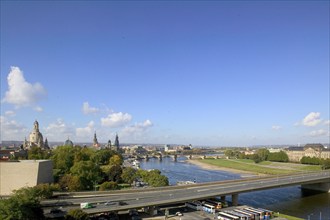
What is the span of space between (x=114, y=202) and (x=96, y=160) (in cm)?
5871

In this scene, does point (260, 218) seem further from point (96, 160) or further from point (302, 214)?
point (96, 160)

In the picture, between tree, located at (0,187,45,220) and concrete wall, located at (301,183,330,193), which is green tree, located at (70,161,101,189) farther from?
concrete wall, located at (301,183,330,193)

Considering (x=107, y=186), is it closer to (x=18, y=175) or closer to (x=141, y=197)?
(x=141, y=197)

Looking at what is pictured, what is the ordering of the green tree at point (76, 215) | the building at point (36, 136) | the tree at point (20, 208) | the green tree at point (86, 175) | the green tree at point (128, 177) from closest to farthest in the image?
the tree at point (20, 208)
the green tree at point (76, 215)
the green tree at point (86, 175)
the green tree at point (128, 177)
the building at point (36, 136)

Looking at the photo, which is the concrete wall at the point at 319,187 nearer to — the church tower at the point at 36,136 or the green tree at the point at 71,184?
the green tree at the point at 71,184

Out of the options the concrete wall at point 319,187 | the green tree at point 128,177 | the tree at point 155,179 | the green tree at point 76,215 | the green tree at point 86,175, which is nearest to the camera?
the green tree at point 76,215

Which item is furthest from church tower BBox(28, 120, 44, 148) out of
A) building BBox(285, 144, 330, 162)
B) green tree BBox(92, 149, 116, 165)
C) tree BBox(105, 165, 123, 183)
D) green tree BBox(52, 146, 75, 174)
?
building BBox(285, 144, 330, 162)

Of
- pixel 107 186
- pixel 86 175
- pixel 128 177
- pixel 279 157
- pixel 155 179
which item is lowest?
pixel 107 186

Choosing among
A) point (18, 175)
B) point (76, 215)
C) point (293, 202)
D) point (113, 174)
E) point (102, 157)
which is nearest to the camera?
point (76, 215)

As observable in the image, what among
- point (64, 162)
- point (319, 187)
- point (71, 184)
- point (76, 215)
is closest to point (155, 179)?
point (71, 184)

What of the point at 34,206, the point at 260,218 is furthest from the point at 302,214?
the point at 34,206

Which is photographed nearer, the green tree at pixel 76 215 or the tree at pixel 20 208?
the tree at pixel 20 208

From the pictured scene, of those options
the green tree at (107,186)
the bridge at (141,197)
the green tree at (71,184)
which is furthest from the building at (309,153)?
the green tree at (71,184)

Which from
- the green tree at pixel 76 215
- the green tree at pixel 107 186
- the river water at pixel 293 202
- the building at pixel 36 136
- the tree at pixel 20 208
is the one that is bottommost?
the river water at pixel 293 202
